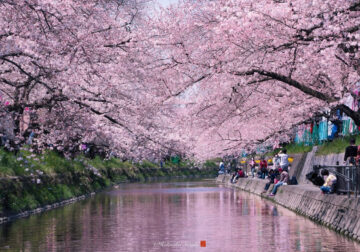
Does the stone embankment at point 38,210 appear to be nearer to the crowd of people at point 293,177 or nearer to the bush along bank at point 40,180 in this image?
the bush along bank at point 40,180

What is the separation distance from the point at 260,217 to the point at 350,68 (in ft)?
20.3

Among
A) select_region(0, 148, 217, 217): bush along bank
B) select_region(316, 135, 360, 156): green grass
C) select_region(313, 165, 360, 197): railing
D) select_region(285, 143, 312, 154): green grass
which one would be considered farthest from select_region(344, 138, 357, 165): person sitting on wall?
select_region(285, 143, 312, 154): green grass

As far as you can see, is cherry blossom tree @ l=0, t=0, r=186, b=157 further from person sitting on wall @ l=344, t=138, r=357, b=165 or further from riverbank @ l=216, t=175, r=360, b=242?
person sitting on wall @ l=344, t=138, r=357, b=165

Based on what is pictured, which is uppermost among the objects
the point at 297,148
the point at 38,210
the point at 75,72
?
the point at 75,72

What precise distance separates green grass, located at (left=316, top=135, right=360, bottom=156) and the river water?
230 inches

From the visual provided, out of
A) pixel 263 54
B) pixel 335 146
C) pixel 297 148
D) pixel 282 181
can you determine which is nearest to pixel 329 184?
pixel 263 54

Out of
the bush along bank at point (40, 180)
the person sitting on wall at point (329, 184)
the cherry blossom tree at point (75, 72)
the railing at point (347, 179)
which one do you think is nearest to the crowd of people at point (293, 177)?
the person sitting on wall at point (329, 184)

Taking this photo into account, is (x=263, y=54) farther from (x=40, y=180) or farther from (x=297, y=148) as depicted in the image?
(x=297, y=148)

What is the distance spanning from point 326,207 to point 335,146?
1435 cm

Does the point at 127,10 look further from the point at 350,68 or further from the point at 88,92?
the point at 350,68

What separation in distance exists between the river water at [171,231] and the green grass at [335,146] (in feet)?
19.2

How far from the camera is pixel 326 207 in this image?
22.3 metres

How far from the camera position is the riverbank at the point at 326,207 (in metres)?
18.3

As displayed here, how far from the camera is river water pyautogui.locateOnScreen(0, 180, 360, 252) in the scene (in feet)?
55.4
